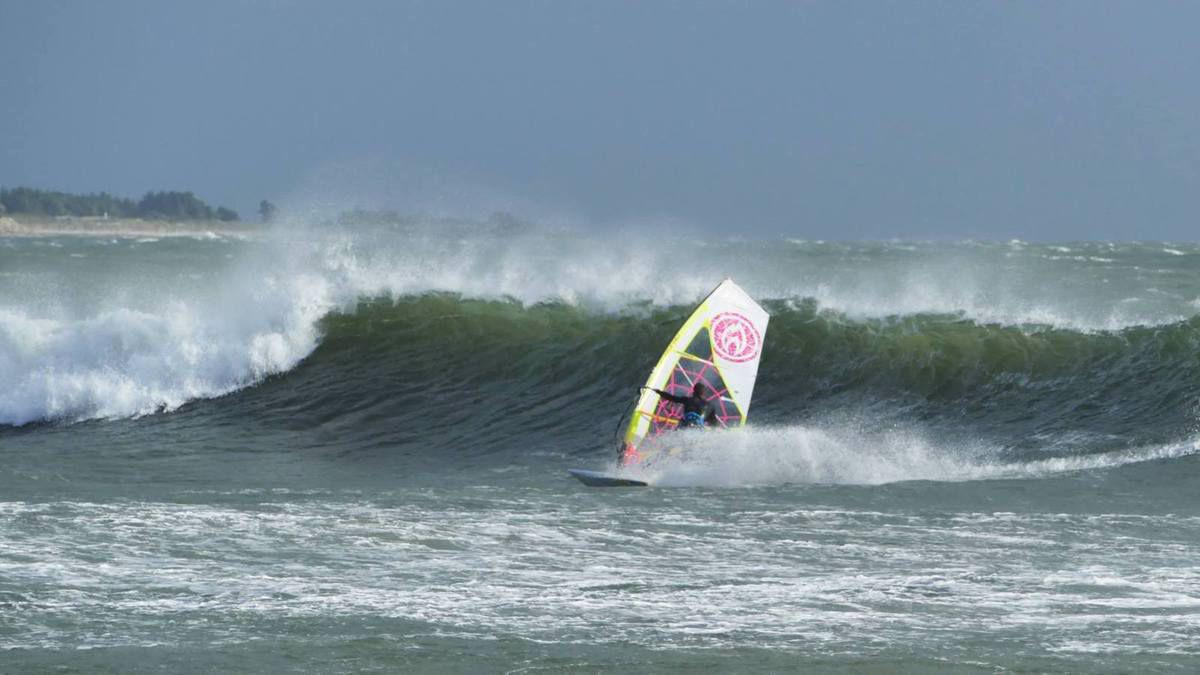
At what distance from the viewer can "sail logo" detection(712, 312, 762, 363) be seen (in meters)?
13.2

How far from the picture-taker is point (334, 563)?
8.79 m

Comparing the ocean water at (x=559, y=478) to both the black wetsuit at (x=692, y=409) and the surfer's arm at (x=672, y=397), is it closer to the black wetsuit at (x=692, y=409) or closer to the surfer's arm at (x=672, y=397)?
the black wetsuit at (x=692, y=409)

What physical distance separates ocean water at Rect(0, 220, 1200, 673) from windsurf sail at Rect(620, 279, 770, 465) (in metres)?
0.49

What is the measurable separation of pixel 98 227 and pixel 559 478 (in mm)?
Answer: 134015

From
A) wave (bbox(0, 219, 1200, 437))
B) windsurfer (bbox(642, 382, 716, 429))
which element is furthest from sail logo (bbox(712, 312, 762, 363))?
wave (bbox(0, 219, 1200, 437))

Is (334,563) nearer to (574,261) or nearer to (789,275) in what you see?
(574,261)

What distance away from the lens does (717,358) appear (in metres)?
13.2

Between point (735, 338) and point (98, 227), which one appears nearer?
point (735, 338)

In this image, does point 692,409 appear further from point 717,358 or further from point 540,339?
point 540,339

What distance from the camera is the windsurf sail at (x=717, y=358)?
13070mm

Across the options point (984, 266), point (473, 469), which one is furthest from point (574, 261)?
point (984, 266)

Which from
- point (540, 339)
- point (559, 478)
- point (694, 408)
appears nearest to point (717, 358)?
point (694, 408)

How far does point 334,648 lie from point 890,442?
7.80 m

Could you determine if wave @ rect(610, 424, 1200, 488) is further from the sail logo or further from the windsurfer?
the sail logo
